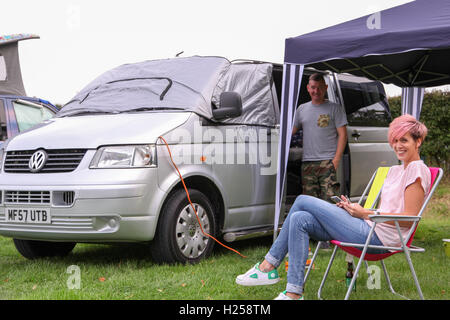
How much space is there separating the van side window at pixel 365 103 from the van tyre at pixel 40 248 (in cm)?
360

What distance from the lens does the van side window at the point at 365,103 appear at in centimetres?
733

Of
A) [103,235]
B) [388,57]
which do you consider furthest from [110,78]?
[388,57]

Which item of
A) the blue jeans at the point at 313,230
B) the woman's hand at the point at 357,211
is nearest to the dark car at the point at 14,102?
the blue jeans at the point at 313,230

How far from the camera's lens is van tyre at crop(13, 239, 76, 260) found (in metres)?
5.96

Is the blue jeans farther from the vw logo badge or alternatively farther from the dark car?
the dark car

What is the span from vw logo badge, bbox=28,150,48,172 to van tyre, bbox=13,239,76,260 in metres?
1.06

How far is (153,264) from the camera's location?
5.36 metres

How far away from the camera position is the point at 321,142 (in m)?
6.37

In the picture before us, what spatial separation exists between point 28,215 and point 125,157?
100 centimetres

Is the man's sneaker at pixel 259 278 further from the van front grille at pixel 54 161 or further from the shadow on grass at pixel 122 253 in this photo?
the van front grille at pixel 54 161

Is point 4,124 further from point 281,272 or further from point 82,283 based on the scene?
point 281,272

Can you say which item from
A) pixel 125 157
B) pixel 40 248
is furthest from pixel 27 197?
pixel 40 248

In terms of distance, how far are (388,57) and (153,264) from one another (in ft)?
13.2

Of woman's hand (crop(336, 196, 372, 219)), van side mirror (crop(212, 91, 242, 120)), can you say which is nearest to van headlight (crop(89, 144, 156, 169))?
van side mirror (crop(212, 91, 242, 120))
